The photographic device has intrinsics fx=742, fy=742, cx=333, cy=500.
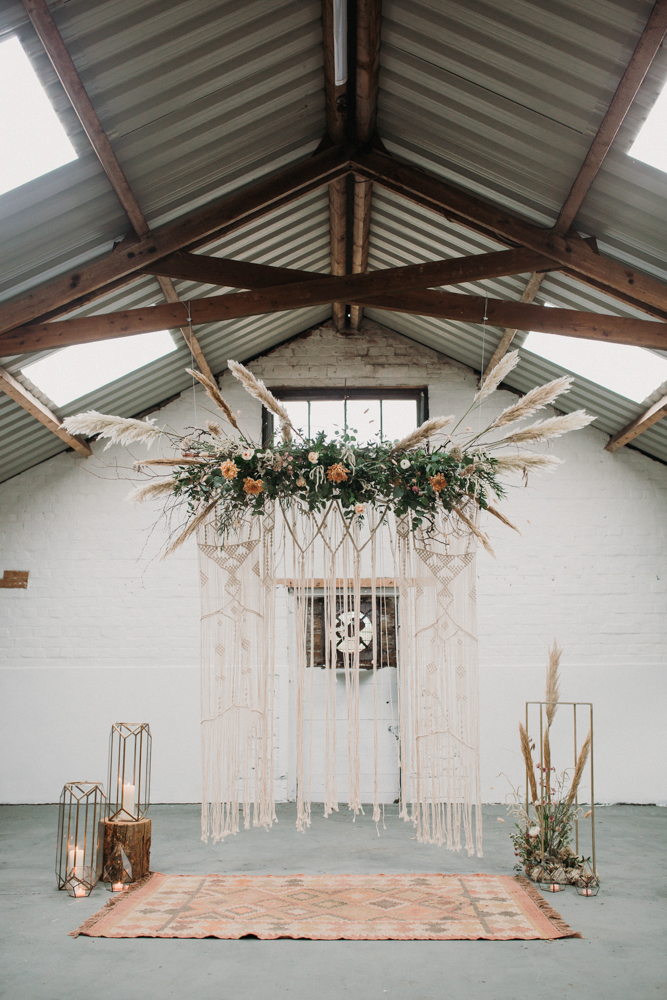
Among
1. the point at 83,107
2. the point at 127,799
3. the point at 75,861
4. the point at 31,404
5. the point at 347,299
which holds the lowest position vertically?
the point at 75,861

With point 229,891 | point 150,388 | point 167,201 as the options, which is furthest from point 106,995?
point 150,388

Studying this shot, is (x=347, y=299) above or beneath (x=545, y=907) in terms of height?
above

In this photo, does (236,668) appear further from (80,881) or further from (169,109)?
(169,109)

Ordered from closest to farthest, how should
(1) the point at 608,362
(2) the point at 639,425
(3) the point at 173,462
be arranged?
(3) the point at 173,462
(1) the point at 608,362
(2) the point at 639,425

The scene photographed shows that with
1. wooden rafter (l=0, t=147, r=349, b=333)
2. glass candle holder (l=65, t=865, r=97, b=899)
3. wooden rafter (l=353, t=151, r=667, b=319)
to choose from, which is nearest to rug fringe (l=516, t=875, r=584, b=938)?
glass candle holder (l=65, t=865, r=97, b=899)

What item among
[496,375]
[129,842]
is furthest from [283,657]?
[496,375]

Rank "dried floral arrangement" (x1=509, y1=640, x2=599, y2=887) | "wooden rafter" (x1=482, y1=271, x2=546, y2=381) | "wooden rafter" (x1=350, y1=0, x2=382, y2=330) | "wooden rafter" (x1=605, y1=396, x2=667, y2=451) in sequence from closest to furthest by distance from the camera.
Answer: "wooden rafter" (x1=350, y1=0, x2=382, y2=330) < "dried floral arrangement" (x1=509, y1=640, x2=599, y2=887) < "wooden rafter" (x1=482, y1=271, x2=546, y2=381) < "wooden rafter" (x1=605, y1=396, x2=667, y2=451)

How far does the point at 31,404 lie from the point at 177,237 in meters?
2.12

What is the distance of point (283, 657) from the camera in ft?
24.8

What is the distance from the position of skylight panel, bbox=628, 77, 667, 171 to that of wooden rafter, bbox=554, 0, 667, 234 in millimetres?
125

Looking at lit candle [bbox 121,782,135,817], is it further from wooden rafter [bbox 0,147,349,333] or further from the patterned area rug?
wooden rafter [bbox 0,147,349,333]

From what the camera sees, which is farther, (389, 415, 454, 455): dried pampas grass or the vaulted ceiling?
the vaulted ceiling

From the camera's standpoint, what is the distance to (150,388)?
24.4ft

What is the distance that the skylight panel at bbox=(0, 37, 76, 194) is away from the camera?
3412mm
